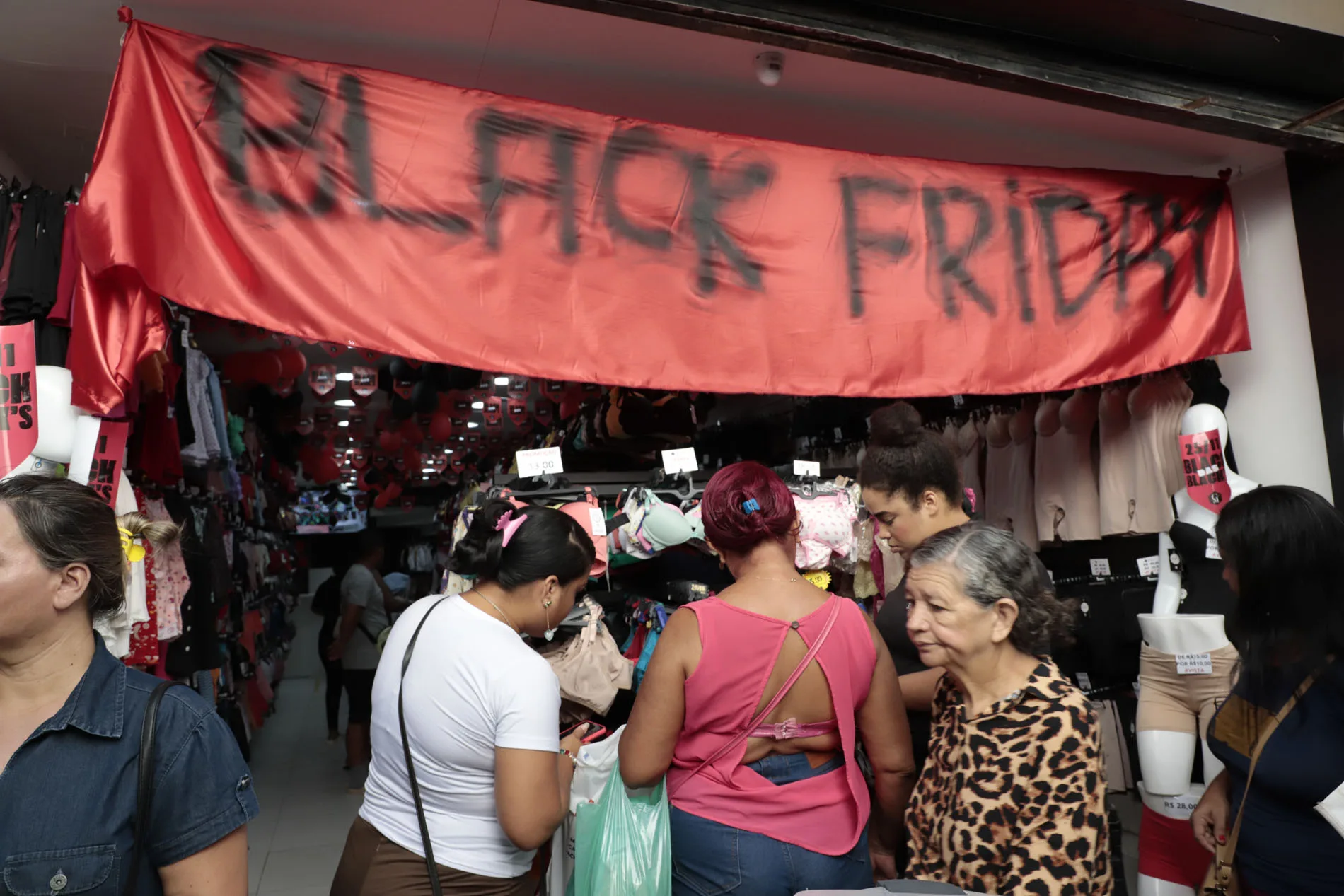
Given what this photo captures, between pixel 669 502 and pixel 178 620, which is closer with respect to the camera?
pixel 178 620

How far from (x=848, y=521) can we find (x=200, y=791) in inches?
110

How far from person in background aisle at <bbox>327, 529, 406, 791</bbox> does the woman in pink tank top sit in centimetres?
489

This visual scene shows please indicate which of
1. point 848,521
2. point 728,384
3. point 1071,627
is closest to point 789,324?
point 728,384

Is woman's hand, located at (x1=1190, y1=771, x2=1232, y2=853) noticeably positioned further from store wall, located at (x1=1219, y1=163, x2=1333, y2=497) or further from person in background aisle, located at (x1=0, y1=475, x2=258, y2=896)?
person in background aisle, located at (x1=0, y1=475, x2=258, y2=896)

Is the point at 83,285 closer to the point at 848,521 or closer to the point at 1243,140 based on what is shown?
the point at 848,521

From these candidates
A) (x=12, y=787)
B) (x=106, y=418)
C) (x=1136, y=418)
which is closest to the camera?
(x=12, y=787)

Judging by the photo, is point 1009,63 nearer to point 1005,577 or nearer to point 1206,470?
point 1206,470

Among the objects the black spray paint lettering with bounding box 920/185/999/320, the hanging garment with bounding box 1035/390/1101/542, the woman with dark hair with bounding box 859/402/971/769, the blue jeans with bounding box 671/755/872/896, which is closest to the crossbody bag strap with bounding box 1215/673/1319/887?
the woman with dark hair with bounding box 859/402/971/769

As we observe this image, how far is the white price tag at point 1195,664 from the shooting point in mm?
2844

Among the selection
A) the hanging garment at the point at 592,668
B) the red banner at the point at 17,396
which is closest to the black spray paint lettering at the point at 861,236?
the hanging garment at the point at 592,668

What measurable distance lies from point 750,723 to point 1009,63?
95.7 inches

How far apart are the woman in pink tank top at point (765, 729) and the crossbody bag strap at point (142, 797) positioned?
3.31 ft

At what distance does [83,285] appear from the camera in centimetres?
226

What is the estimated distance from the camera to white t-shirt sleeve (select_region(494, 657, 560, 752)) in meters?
1.91
